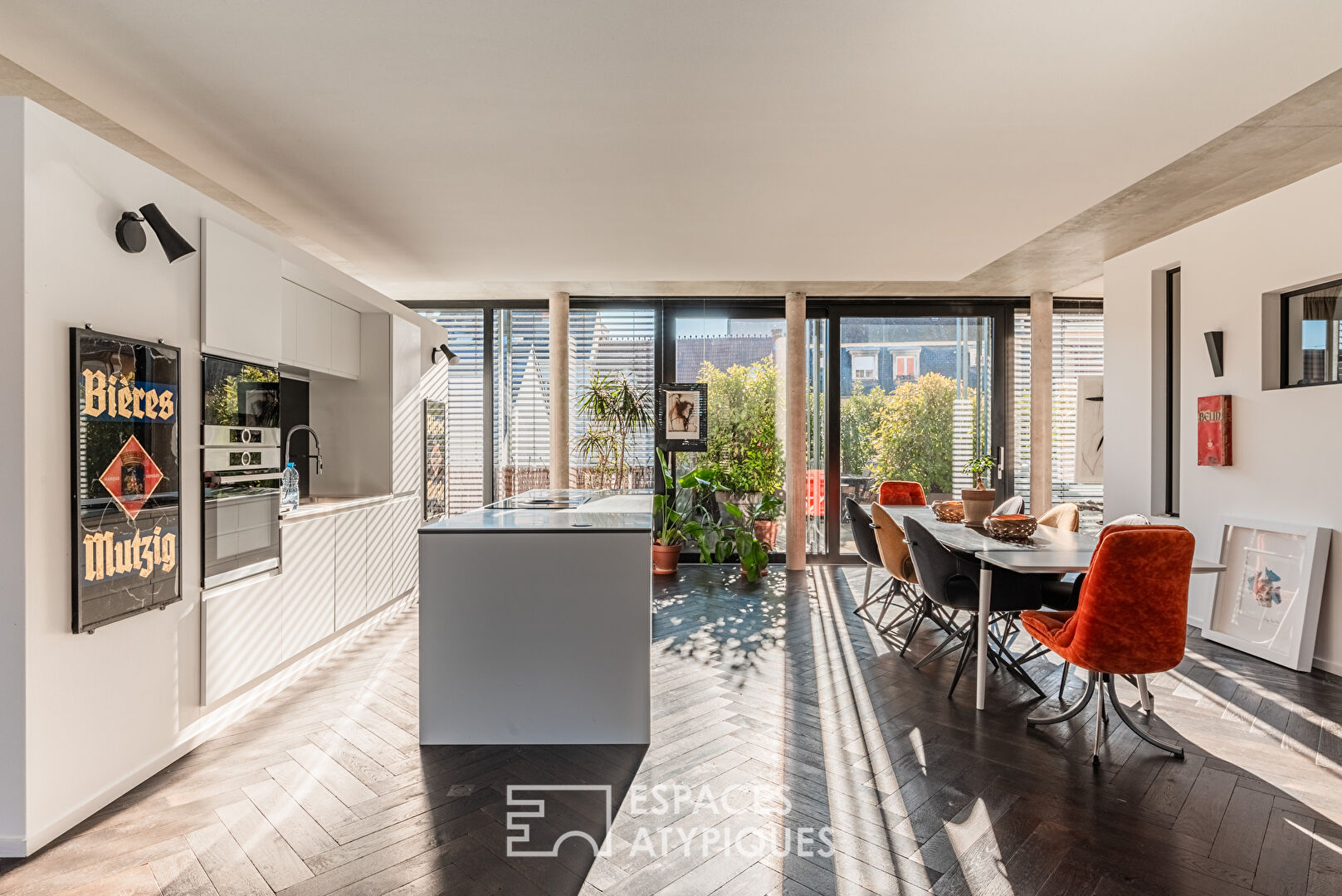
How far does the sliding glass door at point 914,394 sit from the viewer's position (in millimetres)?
6945

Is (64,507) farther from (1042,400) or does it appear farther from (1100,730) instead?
(1042,400)

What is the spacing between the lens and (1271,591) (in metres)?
4.03

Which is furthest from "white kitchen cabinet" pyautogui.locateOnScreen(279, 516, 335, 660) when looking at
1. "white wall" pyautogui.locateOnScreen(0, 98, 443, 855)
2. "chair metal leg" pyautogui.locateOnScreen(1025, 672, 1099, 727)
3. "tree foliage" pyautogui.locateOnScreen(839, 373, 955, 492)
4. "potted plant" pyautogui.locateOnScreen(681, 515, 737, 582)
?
"tree foliage" pyautogui.locateOnScreen(839, 373, 955, 492)

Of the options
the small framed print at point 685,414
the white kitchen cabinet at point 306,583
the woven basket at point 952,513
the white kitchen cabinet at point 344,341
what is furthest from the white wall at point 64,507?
the small framed print at point 685,414

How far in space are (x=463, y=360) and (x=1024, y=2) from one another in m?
5.98

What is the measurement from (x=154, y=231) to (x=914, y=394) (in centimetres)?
627

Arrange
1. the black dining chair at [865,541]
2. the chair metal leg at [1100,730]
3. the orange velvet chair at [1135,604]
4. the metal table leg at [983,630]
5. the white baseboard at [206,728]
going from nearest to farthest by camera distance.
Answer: the white baseboard at [206,728] < the orange velvet chair at [1135,604] < the chair metal leg at [1100,730] < the metal table leg at [983,630] < the black dining chair at [865,541]

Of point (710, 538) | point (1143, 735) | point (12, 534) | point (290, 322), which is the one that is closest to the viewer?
point (12, 534)

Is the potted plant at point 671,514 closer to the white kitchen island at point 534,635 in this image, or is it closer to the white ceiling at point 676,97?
the white ceiling at point 676,97

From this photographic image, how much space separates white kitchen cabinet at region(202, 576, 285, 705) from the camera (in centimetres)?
294

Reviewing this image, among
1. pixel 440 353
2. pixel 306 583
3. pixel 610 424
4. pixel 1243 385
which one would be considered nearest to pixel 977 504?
pixel 1243 385

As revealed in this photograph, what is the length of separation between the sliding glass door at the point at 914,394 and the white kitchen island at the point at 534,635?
451 cm

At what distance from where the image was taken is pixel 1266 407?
13.6ft

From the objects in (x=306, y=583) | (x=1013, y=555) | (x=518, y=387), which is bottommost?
(x=306, y=583)
